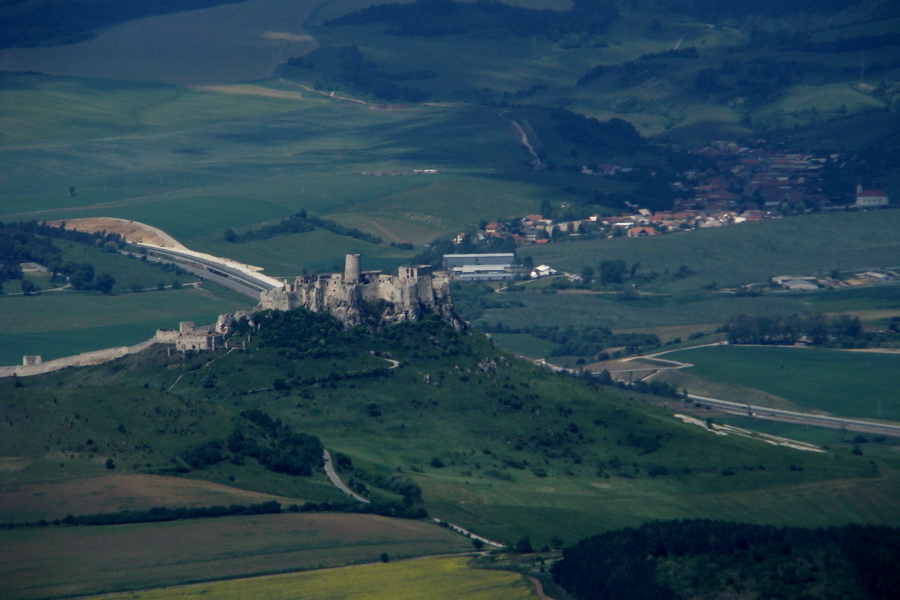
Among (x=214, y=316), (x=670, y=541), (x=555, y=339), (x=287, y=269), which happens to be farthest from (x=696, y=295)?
(x=670, y=541)

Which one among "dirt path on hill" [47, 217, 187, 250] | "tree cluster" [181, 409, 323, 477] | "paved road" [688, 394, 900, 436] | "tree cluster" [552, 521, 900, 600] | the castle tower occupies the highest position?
"dirt path on hill" [47, 217, 187, 250]

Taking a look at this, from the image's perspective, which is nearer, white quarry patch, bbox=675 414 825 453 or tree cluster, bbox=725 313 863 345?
white quarry patch, bbox=675 414 825 453

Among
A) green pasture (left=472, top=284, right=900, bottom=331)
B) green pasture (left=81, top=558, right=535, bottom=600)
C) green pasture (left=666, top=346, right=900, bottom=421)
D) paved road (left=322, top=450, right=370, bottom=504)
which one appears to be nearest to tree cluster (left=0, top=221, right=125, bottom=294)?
green pasture (left=472, top=284, right=900, bottom=331)

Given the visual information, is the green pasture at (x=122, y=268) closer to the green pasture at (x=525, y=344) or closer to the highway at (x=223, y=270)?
the highway at (x=223, y=270)

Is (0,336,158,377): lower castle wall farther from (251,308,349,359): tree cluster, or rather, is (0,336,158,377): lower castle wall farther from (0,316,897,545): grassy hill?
(251,308,349,359): tree cluster

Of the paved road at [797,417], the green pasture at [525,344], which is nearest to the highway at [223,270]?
the green pasture at [525,344]

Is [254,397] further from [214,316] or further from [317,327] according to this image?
[214,316]

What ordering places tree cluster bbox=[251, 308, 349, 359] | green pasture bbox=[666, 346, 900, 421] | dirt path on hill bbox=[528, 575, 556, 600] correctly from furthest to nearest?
green pasture bbox=[666, 346, 900, 421]
tree cluster bbox=[251, 308, 349, 359]
dirt path on hill bbox=[528, 575, 556, 600]

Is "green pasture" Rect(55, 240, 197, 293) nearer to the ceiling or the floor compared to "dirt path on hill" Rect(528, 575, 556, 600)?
nearer to the ceiling
